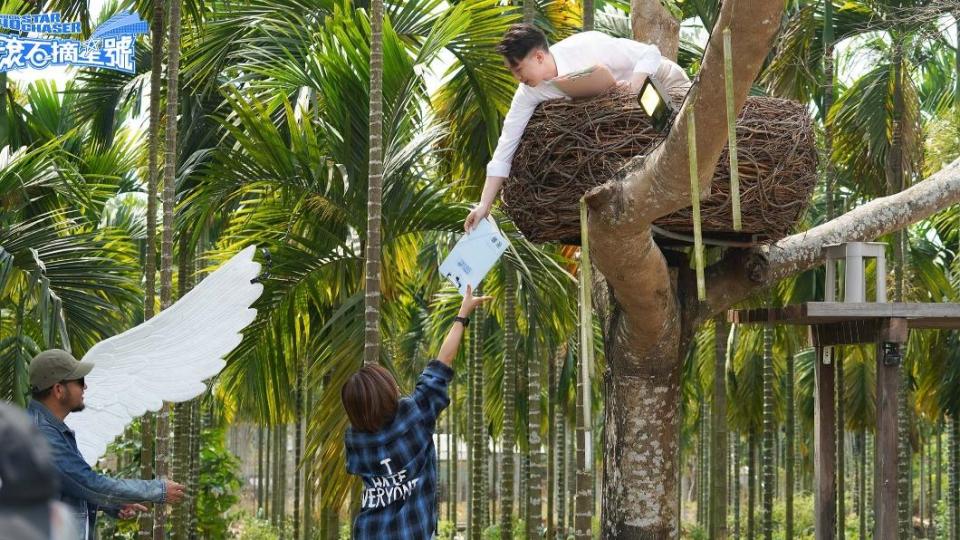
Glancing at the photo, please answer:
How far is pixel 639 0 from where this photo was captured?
688cm

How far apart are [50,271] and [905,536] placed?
1207cm

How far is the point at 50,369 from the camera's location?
14.0ft

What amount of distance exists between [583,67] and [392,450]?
2294 mm

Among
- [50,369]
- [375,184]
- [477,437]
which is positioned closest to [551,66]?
[375,184]

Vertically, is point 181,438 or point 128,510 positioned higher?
point 128,510

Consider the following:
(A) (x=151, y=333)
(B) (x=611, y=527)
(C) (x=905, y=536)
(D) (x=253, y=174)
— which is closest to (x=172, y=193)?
(D) (x=253, y=174)

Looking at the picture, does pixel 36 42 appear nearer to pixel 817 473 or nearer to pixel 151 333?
pixel 151 333

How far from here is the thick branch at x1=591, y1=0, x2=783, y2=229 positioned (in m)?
3.84

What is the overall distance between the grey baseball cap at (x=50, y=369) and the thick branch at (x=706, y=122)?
2183 mm

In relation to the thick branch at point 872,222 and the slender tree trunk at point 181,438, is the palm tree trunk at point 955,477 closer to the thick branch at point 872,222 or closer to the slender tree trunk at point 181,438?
the slender tree trunk at point 181,438

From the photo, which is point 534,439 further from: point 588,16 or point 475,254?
point 475,254

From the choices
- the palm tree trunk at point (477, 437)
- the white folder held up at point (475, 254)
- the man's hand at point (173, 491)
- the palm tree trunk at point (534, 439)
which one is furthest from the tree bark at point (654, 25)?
the palm tree trunk at point (477, 437)

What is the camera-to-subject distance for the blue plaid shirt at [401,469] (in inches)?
160

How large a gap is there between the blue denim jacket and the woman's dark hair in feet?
3.23
